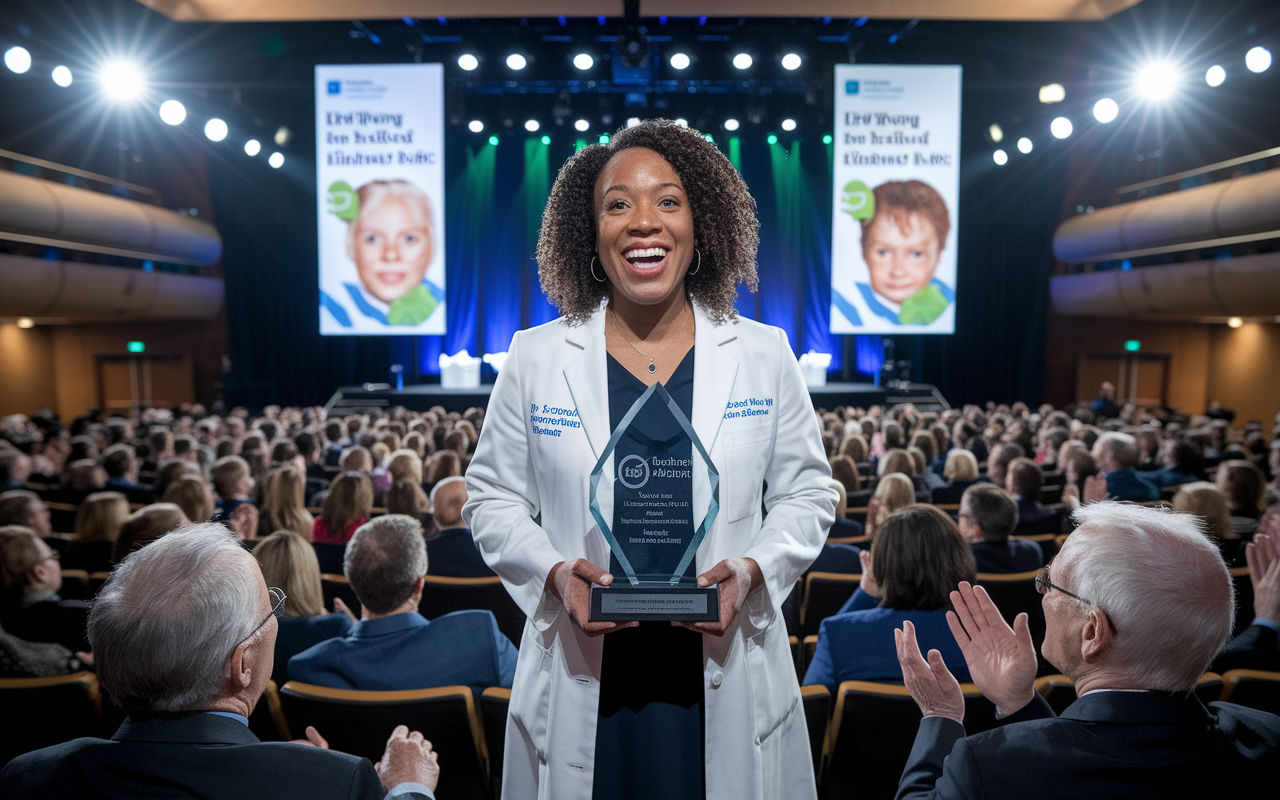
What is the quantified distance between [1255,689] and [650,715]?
5.78ft

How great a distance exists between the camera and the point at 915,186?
11109 millimetres

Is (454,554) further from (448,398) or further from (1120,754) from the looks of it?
(448,398)

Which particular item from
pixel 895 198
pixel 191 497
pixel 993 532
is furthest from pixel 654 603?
pixel 895 198

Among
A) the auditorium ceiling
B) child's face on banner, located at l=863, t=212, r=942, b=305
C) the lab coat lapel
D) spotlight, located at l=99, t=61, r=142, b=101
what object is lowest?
the lab coat lapel

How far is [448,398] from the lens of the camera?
13.2m

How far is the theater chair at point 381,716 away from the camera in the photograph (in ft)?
6.38

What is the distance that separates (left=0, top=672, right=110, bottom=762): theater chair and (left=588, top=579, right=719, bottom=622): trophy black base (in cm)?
178

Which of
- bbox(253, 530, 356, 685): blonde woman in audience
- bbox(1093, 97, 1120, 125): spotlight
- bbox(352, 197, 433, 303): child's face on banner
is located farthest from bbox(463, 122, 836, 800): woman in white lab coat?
bbox(1093, 97, 1120, 125): spotlight

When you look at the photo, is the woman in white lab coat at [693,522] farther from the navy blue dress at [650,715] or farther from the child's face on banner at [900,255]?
the child's face on banner at [900,255]

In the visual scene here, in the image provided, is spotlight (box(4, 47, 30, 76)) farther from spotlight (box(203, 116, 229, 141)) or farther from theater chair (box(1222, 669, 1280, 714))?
theater chair (box(1222, 669, 1280, 714))

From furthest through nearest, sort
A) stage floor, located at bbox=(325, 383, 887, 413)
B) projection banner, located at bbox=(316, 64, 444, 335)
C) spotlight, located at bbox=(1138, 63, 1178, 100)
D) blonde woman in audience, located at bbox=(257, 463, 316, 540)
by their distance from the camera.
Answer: stage floor, located at bbox=(325, 383, 887, 413)
spotlight, located at bbox=(1138, 63, 1178, 100)
projection banner, located at bbox=(316, 64, 444, 335)
blonde woman in audience, located at bbox=(257, 463, 316, 540)

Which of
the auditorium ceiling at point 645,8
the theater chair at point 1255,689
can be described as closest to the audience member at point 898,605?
the theater chair at point 1255,689

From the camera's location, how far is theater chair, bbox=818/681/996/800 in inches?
79.2

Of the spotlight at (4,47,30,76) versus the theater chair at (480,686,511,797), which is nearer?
the theater chair at (480,686,511,797)
